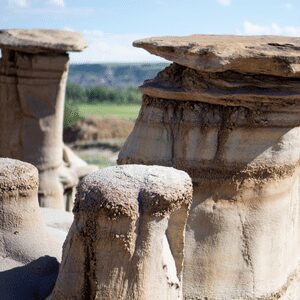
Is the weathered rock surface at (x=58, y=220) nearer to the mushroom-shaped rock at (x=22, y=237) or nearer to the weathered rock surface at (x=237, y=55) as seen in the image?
the mushroom-shaped rock at (x=22, y=237)

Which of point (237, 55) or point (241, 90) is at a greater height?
point (237, 55)

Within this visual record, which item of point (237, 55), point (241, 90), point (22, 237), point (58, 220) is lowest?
point (58, 220)

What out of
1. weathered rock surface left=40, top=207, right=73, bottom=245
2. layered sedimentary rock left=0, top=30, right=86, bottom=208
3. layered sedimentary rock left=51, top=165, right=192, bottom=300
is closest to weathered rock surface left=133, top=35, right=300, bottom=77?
layered sedimentary rock left=51, top=165, right=192, bottom=300

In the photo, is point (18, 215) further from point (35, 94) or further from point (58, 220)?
point (35, 94)

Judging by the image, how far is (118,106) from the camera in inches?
1634

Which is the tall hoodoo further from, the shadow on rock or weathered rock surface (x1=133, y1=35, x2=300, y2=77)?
weathered rock surface (x1=133, y1=35, x2=300, y2=77)

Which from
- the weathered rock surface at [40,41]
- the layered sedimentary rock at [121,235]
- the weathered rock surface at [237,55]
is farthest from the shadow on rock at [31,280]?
the weathered rock surface at [40,41]

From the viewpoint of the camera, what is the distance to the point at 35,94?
7711mm

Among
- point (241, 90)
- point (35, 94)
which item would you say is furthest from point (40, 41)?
point (241, 90)

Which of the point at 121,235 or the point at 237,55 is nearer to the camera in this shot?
the point at 121,235

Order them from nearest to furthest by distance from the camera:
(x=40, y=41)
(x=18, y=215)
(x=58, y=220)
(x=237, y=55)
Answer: (x=18, y=215), (x=237, y=55), (x=58, y=220), (x=40, y=41)

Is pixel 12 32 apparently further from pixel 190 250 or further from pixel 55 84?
pixel 190 250

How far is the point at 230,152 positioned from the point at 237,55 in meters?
0.46

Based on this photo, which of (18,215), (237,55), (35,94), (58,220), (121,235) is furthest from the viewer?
(35,94)
